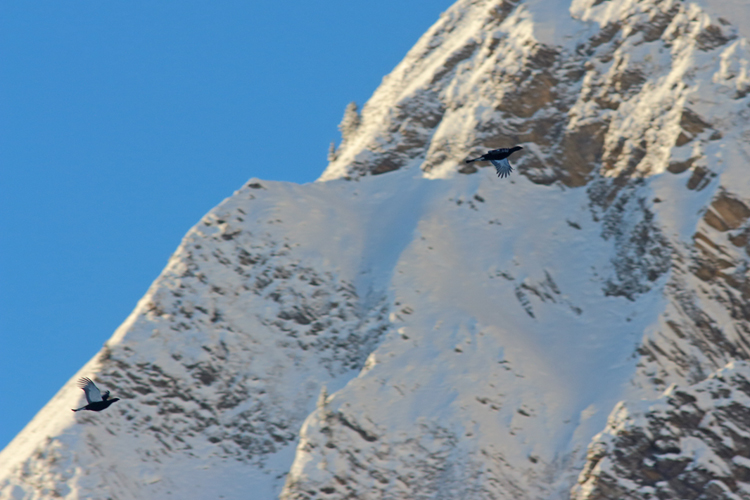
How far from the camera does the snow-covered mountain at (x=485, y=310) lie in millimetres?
85250

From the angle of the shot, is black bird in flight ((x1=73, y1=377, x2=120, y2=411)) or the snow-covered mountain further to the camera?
the snow-covered mountain

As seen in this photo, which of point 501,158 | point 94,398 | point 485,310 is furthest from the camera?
point 485,310

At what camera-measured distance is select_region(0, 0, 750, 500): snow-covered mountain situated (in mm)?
85250

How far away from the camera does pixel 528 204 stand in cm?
10538

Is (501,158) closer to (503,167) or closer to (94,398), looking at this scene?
(503,167)

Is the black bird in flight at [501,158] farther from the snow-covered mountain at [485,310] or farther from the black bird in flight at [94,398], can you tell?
the snow-covered mountain at [485,310]

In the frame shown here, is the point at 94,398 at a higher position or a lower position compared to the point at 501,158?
lower

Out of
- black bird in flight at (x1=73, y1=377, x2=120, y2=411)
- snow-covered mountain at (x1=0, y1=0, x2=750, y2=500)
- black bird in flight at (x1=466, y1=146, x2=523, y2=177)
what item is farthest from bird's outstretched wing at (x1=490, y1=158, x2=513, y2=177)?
snow-covered mountain at (x1=0, y1=0, x2=750, y2=500)

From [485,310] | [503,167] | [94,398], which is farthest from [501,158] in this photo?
[485,310]

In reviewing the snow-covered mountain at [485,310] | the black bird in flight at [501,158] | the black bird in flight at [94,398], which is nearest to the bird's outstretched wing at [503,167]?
the black bird in flight at [501,158]

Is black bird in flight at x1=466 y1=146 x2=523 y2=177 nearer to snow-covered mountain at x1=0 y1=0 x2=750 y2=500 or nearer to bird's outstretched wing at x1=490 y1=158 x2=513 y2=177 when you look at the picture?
bird's outstretched wing at x1=490 y1=158 x2=513 y2=177

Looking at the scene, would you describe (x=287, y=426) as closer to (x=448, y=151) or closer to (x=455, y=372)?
(x=455, y=372)

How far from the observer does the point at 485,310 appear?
3760 inches

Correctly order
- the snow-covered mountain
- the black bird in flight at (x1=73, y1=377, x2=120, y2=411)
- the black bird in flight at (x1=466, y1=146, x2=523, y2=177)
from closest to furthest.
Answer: the black bird in flight at (x1=466, y1=146, x2=523, y2=177) < the black bird in flight at (x1=73, y1=377, x2=120, y2=411) < the snow-covered mountain
